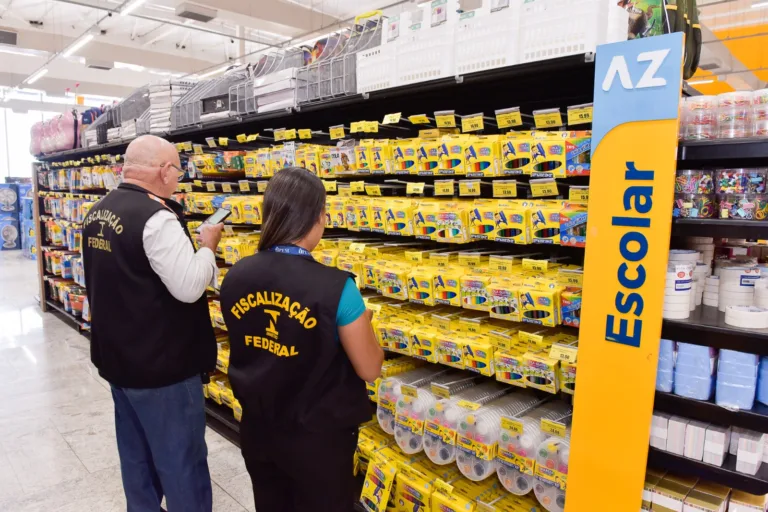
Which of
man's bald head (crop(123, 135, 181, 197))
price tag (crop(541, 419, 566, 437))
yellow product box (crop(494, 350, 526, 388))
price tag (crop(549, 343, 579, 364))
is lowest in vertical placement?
price tag (crop(541, 419, 566, 437))

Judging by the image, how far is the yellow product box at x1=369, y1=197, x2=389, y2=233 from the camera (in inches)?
102

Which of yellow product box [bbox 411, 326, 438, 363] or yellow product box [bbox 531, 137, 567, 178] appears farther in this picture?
yellow product box [bbox 411, 326, 438, 363]

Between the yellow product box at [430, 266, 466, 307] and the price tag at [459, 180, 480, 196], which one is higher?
the price tag at [459, 180, 480, 196]

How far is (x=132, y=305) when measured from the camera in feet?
7.49

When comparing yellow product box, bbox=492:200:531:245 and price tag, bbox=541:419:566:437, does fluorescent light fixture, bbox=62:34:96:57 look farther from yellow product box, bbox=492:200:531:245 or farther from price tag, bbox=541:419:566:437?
price tag, bbox=541:419:566:437

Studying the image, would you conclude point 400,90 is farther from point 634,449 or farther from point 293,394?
point 634,449

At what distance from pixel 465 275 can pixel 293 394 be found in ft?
3.29

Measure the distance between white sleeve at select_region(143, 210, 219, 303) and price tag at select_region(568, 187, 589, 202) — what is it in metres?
1.58

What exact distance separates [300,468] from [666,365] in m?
1.26

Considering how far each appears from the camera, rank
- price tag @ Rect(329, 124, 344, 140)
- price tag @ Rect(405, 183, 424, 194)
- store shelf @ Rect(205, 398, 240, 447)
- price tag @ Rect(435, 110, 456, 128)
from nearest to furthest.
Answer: price tag @ Rect(435, 110, 456, 128) → price tag @ Rect(405, 183, 424, 194) → price tag @ Rect(329, 124, 344, 140) → store shelf @ Rect(205, 398, 240, 447)

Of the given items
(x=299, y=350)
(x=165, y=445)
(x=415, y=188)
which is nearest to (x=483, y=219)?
(x=415, y=188)

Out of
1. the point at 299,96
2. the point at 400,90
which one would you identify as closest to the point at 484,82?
the point at 400,90

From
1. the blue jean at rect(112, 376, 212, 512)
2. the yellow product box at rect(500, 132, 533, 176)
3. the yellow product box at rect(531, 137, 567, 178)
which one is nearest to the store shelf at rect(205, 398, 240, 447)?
the blue jean at rect(112, 376, 212, 512)

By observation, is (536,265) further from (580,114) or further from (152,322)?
(152,322)
